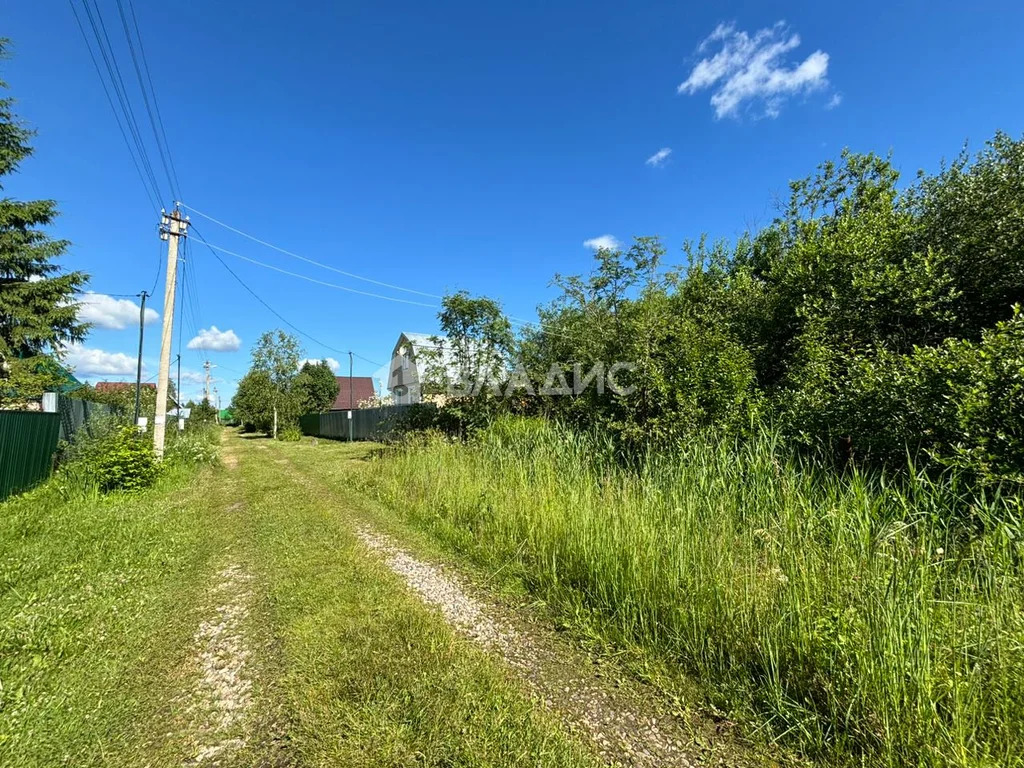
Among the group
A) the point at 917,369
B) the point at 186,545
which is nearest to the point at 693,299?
the point at 917,369

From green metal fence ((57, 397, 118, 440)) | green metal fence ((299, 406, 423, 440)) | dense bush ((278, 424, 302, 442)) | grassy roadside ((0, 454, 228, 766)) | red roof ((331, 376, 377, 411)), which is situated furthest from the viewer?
red roof ((331, 376, 377, 411))

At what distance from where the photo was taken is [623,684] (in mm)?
2408

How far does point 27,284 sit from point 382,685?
19.4 metres

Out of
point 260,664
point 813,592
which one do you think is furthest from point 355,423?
point 813,592

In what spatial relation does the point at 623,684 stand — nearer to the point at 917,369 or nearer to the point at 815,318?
the point at 917,369

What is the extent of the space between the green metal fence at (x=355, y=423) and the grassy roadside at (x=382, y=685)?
42.2 feet

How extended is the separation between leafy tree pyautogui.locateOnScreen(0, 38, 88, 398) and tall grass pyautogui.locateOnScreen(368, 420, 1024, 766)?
55.9 ft

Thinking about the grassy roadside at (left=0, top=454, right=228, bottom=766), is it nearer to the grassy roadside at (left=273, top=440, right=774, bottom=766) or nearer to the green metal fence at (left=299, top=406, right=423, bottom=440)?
the grassy roadside at (left=273, top=440, right=774, bottom=766)

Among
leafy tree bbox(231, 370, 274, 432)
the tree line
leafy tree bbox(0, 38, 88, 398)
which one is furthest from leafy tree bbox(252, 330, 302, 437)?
the tree line

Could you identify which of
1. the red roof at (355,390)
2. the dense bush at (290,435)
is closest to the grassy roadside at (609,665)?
the dense bush at (290,435)

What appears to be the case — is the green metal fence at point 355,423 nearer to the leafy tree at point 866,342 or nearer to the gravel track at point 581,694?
the leafy tree at point 866,342

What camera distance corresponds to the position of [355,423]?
2308 cm

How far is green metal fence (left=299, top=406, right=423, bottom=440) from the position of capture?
1803 cm

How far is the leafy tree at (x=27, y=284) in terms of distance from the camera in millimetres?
12883
